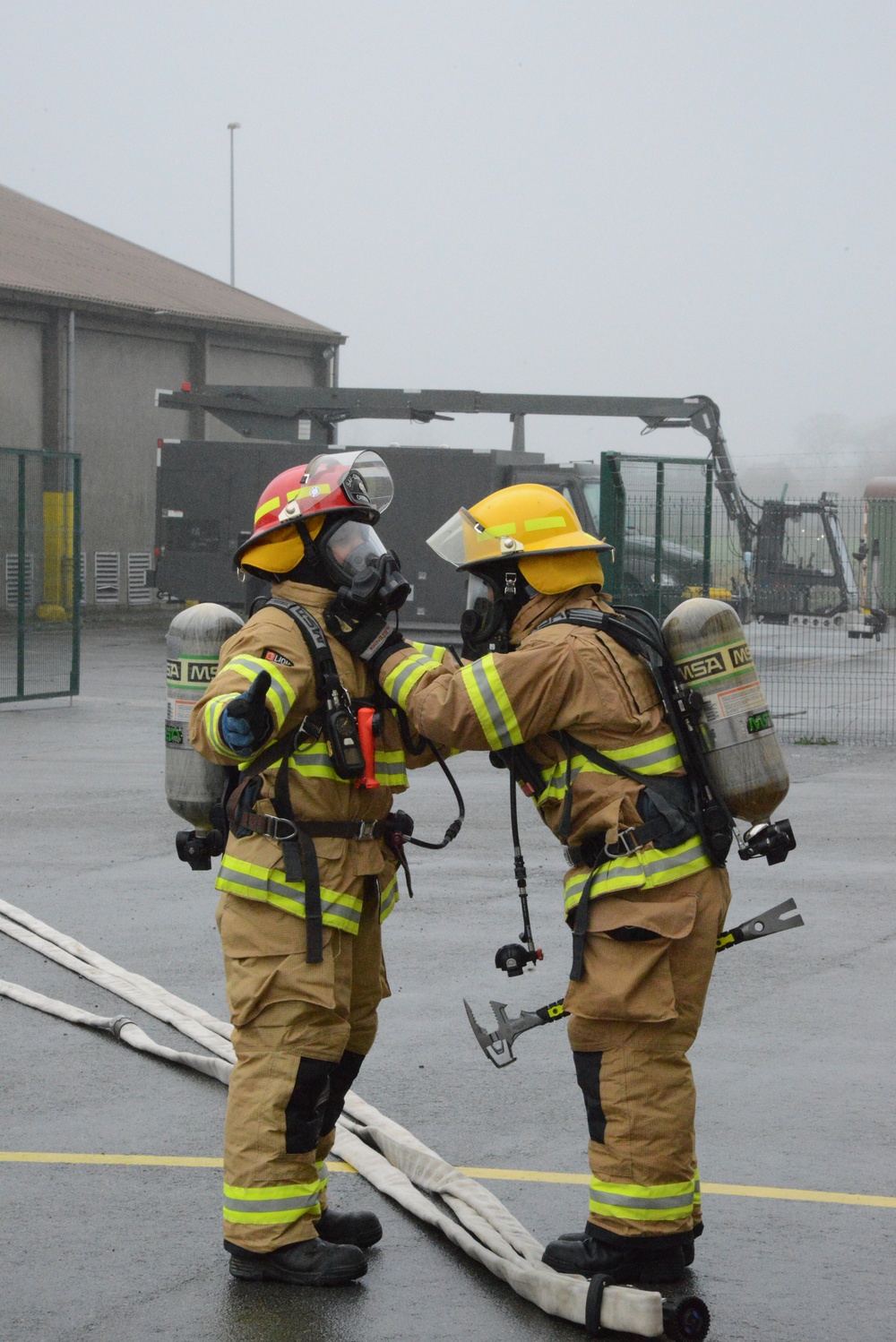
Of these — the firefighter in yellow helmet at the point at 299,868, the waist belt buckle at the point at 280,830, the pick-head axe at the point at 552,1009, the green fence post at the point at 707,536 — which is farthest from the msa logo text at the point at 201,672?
the green fence post at the point at 707,536

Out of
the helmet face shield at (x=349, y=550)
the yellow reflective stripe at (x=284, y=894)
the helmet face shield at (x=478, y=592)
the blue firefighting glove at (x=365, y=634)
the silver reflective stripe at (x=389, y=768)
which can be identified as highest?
the helmet face shield at (x=349, y=550)

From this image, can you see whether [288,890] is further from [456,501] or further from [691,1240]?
[456,501]

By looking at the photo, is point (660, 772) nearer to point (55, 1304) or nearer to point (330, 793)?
point (330, 793)

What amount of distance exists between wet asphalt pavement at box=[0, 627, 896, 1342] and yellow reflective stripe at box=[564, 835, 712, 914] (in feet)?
3.29

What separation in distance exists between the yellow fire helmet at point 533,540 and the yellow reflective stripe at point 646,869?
68 cm

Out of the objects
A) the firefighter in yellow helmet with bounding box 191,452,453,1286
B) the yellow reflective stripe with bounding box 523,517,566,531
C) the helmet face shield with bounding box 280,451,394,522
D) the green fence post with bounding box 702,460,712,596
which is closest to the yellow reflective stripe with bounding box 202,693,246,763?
the firefighter in yellow helmet with bounding box 191,452,453,1286

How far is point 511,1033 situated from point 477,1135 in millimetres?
950

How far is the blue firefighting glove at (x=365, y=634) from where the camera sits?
12.8 feet

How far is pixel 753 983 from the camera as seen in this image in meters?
6.52

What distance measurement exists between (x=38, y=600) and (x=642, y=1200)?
13.1 metres

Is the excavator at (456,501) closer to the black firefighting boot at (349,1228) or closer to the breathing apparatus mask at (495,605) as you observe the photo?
the breathing apparatus mask at (495,605)

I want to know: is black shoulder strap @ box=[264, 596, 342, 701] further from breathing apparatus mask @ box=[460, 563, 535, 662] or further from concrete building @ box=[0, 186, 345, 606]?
concrete building @ box=[0, 186, 345, 606]

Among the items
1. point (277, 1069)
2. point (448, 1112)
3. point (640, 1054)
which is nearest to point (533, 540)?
point (640, 1054)

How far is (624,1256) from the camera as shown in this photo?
3762mm
